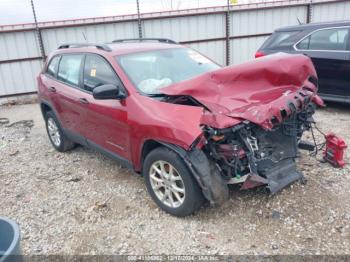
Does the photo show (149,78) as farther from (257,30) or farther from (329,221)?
(257,30)

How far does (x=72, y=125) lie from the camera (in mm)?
4875

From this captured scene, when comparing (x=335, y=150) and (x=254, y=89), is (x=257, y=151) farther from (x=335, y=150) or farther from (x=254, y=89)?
(x=335, y=150)

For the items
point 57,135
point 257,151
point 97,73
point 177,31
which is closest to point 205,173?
point 257,151

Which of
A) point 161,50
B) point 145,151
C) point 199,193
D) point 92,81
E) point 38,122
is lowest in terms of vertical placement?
point 38,122

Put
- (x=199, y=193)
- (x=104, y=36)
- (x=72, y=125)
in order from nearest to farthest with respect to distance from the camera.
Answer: (x=199, y=193), (x=72, y=125), (x=104, y=36)

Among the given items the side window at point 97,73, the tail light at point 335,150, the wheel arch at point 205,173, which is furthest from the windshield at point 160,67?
the tail light at point 335,150

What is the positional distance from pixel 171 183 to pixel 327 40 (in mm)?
4770

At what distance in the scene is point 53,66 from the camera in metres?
5.38

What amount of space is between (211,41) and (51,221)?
8.68 m

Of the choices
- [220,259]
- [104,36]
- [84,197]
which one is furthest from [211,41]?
[220,259]

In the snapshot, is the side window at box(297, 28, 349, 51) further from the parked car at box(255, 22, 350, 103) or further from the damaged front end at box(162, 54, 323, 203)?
the damaged front end at box(162, 54, 323, 203)

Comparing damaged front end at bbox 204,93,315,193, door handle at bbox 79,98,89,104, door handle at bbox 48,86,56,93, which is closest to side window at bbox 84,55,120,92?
door handle at bbox 79,98,89,104

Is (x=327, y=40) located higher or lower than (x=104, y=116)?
higher

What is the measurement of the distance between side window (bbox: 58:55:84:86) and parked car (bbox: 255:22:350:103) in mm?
4199
